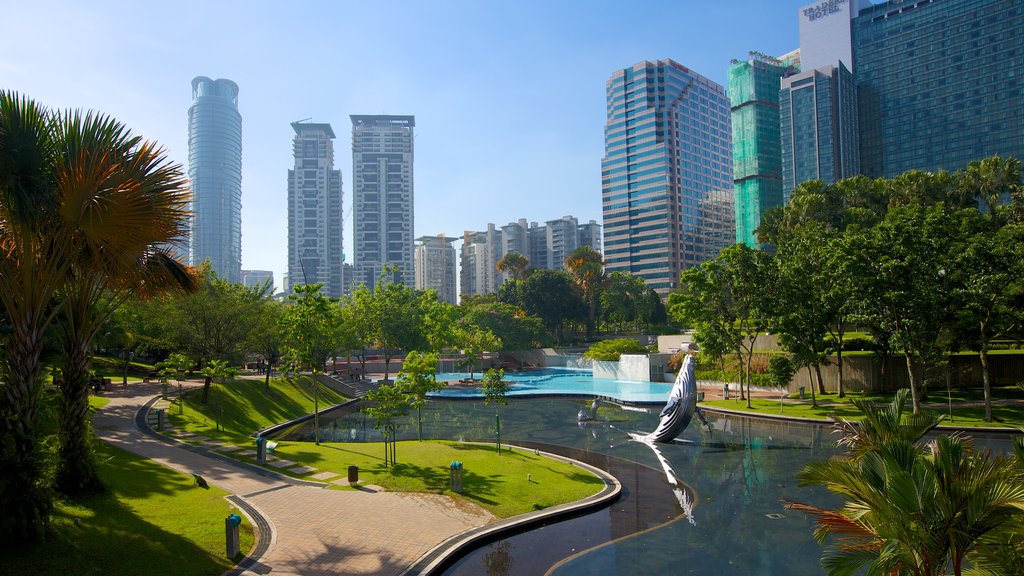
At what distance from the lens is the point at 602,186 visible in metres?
155

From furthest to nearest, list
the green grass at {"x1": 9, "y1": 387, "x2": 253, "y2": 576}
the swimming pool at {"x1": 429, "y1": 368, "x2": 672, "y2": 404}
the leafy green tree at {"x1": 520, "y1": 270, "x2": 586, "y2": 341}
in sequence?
the leafy green tree at {"x1": 520, "y1": 270, "x2": 586, "y2": 341}
the swimming pool at {"x1": 429, "y1": 368, "x2": 672, "y2": 404}
the green grass at {"x1": 9, "y1": 387, "x2": 253, "y2": 576}

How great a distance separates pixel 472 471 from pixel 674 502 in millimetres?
6554

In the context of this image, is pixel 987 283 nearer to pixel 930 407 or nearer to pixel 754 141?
pixel 930 407

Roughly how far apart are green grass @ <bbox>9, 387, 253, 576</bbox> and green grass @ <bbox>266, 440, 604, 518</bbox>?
5265 millimetres

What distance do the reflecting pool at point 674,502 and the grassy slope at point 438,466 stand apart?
1554mm

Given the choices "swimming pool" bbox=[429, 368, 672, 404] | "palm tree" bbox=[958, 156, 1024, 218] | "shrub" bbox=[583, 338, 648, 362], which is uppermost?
"palm tree" bbox=[958, 156, 1024, 218]

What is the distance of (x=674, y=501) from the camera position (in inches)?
715

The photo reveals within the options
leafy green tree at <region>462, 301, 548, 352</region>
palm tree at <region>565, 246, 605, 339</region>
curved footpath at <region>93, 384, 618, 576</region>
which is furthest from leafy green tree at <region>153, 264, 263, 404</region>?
palm tree at <region>565, 246, 605, 339</region>

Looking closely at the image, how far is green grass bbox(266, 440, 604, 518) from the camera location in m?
17.5

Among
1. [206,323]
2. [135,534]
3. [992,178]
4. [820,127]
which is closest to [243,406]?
[206,323]

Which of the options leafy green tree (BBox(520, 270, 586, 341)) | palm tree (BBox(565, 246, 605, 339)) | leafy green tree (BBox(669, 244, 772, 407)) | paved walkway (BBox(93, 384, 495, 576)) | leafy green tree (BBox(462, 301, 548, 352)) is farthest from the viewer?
palm tree (BBox(565, 246, 605, 339))

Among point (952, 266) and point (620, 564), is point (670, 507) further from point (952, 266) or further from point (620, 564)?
point (952, 266)

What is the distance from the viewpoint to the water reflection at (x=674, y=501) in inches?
523

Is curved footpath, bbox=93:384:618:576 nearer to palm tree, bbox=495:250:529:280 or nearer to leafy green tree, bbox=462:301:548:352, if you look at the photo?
leafy green tree, bbox=462:301:548:352
